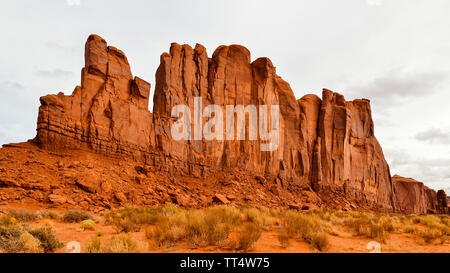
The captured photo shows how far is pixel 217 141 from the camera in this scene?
108 ft

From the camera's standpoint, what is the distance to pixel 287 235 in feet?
27.4

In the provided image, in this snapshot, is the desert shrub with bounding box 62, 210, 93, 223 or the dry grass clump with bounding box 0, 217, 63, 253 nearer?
the dry grass clump with bounding box 0, 217, 63, 253

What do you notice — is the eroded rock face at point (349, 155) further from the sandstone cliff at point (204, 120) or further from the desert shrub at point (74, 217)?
the desert shrub at point (74, 217)

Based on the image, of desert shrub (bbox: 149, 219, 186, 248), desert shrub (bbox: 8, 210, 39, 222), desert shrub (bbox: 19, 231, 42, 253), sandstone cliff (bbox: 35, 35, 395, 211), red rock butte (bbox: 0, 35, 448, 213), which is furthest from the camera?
sandstone cliff (bbox: 35, 35, 395, 211)

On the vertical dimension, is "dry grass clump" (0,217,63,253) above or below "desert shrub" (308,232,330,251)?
above

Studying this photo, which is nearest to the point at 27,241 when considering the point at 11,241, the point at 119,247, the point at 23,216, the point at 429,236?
the point at 11,241

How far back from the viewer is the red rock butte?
23.8 meters

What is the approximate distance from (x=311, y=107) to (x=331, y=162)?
995 centimetres

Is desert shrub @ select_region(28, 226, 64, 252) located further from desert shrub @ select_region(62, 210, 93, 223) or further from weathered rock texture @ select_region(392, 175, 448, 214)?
weathered rock texture @ select_region(392, 175, 448, 214)

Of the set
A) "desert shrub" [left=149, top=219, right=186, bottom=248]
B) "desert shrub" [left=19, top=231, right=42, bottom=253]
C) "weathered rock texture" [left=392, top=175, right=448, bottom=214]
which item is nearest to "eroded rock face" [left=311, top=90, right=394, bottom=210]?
"weathered rock texture" [left=392, top=175, right=448, bottom=214]

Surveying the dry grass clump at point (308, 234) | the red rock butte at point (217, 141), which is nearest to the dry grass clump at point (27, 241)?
the dry grass clump at point (308, 234)

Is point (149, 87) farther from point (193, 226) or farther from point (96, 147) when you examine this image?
point (193, 226)
